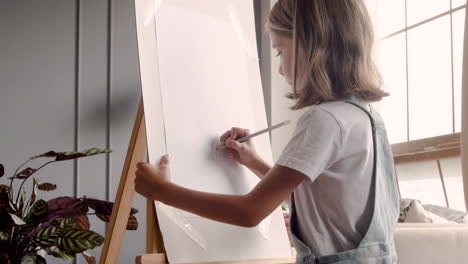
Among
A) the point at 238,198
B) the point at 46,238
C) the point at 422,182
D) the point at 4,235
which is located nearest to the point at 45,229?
the point at 46,238

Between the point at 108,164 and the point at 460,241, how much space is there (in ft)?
5.73

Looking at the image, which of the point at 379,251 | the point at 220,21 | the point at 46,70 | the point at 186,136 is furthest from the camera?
the point at 46,70

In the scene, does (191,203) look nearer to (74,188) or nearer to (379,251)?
(379,251)

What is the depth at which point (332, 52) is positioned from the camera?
131 centimetres

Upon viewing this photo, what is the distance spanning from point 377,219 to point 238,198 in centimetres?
28

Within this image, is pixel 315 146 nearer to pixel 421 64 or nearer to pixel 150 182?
pixel 150 182

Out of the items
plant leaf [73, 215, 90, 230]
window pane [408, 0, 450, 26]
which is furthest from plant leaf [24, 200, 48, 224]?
window pane [408, 0, 450, 26]

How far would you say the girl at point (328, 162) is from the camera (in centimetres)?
121

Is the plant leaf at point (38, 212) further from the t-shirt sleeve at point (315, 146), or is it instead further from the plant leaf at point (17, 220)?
the t-shirt sleeve at point (315, 146)

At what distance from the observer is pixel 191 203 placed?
1293 mm

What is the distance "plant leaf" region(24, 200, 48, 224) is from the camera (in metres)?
1.97

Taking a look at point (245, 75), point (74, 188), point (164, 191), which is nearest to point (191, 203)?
point (164, 191)

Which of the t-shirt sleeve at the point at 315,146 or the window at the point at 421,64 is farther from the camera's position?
the window at the point at 421,64

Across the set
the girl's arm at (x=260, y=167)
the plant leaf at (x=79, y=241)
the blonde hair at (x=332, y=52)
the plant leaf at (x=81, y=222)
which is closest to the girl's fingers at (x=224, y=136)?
the girl's arm at (x=260, y=167)
